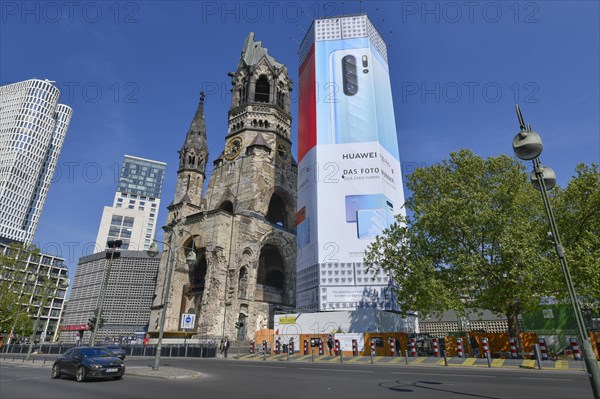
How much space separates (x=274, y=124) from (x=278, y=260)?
1982 cm

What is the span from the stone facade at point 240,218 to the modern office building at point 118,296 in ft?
52.1

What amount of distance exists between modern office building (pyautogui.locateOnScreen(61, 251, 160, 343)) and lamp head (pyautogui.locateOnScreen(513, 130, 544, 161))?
56.5 meters

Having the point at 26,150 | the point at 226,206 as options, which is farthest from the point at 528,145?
the point at 26,150

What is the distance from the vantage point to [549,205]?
7.01 metres

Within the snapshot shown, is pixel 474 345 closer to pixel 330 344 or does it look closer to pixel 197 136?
pixel 330 344

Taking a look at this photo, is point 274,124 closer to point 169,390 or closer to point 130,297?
point 130,297

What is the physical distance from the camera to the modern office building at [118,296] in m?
55.9

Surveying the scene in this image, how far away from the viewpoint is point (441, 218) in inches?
855

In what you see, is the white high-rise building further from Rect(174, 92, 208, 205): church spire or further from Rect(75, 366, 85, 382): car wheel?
Rect(75, 366, 85, 382): car wheel

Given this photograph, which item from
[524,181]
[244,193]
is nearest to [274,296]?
[244,193]

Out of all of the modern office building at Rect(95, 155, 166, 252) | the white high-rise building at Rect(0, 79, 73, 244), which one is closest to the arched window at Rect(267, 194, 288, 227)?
the modern office building at Rect(95, 155, 166, 252)

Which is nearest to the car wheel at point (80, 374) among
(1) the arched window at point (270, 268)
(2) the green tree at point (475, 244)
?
(2) the green tree at point (475, 244)

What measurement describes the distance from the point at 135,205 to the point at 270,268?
11961cm

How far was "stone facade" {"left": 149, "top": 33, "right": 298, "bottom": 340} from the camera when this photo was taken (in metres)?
39.1
